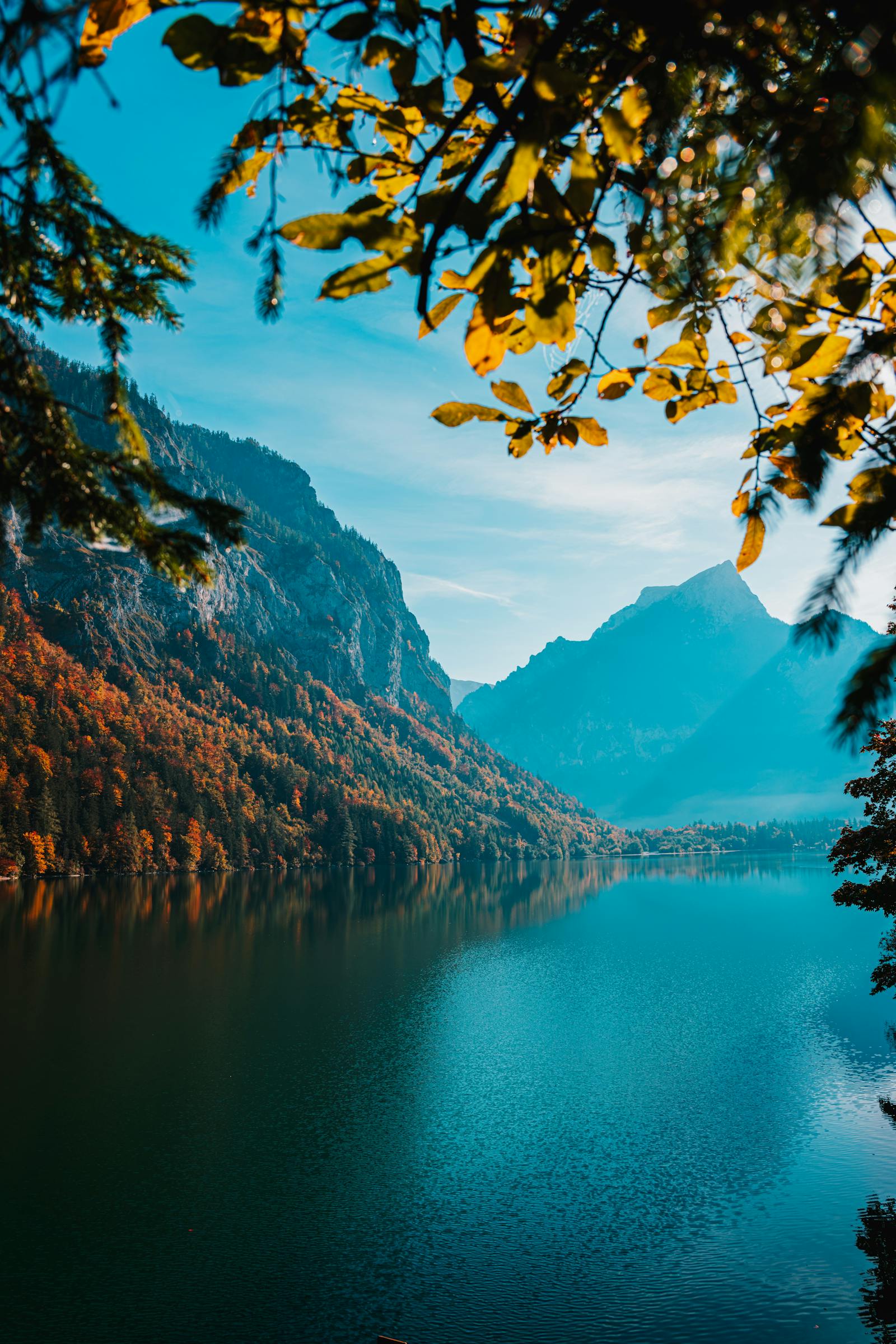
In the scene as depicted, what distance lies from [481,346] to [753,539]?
45.7 inches

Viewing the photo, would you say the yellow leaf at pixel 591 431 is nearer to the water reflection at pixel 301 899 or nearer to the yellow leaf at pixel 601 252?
the yellow leaf at pixel 601 252

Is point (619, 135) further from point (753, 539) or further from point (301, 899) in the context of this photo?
point (301, 899)

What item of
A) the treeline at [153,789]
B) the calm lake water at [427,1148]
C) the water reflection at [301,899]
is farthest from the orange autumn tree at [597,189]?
the treeline at [153,789]

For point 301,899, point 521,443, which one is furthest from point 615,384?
point 301,899

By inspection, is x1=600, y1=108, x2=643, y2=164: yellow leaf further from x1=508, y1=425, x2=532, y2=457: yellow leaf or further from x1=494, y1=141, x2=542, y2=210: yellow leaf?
x1=508, y1=425, x2=532, y2=457: yellow leaf

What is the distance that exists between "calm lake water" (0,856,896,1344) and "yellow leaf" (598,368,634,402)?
69.3 ft

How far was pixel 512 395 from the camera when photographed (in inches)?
89.7

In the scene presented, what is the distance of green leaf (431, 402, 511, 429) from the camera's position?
2.29m

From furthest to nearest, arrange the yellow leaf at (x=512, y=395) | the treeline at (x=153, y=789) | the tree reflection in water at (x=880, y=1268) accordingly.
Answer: the treeline at (x=153, y=789) < the tree reflection in water at (x=880, y=1268) < the yellow leaf at (x=512, y=395)

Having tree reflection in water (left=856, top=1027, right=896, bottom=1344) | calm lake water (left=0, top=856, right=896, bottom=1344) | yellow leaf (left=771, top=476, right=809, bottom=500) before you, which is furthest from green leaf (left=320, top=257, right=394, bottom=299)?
tree reflection in water (left=856, top=1027, right=896, bottom=1344)

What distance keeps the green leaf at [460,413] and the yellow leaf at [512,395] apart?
0.06 m

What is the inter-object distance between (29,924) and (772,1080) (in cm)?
5782

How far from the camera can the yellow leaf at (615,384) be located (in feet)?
8.14

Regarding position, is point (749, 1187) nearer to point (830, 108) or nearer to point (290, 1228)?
point (290, 1228)
